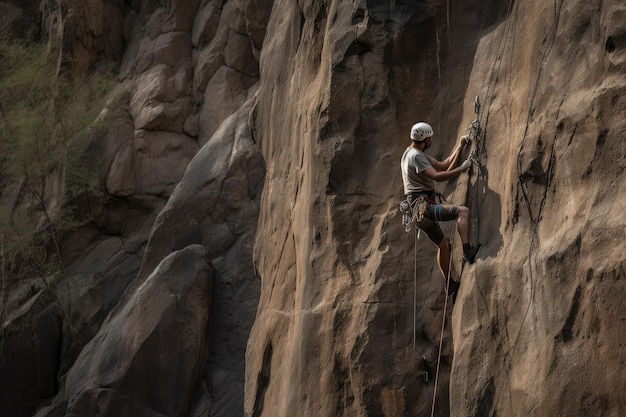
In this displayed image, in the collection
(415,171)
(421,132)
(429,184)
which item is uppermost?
(421,132)

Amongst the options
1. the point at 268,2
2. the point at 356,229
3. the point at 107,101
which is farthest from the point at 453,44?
the point at 107,101

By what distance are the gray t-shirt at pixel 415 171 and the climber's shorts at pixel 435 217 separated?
0.63 feet

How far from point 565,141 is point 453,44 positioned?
2824mm

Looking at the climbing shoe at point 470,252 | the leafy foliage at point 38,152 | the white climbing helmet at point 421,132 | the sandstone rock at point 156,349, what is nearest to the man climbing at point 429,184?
the white climbing helmet at point 421,132

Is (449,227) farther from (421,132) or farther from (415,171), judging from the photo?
(421,132)

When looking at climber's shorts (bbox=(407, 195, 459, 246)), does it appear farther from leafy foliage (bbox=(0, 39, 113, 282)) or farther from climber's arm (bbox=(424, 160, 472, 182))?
leafy foliage (bbox=(0, 39, 113, 282))

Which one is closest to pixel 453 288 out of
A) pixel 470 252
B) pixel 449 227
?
pixel 470 252

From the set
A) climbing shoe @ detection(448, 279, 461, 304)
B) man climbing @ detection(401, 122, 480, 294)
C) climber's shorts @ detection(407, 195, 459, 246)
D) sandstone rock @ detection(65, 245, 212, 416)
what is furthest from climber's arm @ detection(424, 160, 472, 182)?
sandstone rock @ detection(65, 245, 212, 416)

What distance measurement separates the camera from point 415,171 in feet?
37.2

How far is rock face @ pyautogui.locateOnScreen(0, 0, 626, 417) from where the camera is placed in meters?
9.30

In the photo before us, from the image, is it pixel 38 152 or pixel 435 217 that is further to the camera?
pixel 38 152

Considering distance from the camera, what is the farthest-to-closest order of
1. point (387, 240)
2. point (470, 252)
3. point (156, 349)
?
point (156, 349) < point (387, 240) < point (470, 252)

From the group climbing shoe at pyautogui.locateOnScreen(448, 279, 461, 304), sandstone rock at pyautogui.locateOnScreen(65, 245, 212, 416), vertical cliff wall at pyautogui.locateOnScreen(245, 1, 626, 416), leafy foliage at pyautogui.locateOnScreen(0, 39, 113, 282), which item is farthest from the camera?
leafy foliage at pyautogui.locateOnScreen(0, 39, 113, 282)

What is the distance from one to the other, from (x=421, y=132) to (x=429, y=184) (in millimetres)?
548
